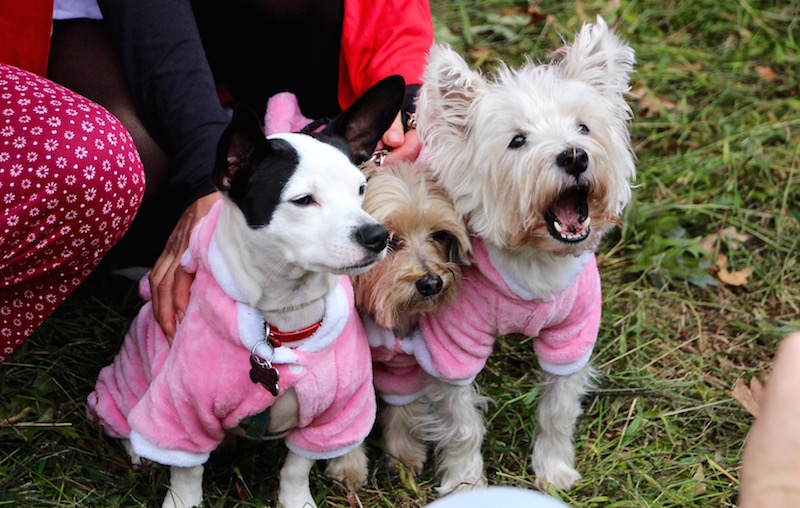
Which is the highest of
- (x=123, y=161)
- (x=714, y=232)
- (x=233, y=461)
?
(x=123, y=161)

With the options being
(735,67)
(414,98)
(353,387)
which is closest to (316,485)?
(353,387)

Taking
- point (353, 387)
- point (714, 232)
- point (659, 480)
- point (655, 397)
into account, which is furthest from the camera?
point (714, 232)

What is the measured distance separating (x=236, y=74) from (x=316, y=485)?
4.40 feet

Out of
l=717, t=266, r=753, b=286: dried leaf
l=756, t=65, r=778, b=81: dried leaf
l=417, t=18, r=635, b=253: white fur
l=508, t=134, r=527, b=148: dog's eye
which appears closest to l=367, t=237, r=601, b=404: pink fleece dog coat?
l=417, t=18, r=635, b=253: white fur

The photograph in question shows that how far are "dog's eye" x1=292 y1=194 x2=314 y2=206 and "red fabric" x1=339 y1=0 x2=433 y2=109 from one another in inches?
35.7

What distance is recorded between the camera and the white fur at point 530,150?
6.35 ft

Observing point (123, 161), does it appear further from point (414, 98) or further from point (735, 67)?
point (735, 67)

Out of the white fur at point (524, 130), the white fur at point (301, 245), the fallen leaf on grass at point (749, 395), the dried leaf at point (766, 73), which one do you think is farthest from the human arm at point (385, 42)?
the dried leaf at point (766, 73)

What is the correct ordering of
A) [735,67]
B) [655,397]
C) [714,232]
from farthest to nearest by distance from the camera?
1. [735,67]
2. [714,232]
3. [655,397]

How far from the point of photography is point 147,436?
185cm

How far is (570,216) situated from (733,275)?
1.17 metres

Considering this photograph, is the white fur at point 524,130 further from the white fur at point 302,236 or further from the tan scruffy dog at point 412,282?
the white fur at point 302,236

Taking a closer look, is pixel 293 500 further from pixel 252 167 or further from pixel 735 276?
pixel 735 276

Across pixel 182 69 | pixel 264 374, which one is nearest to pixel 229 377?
pixel 264 374
